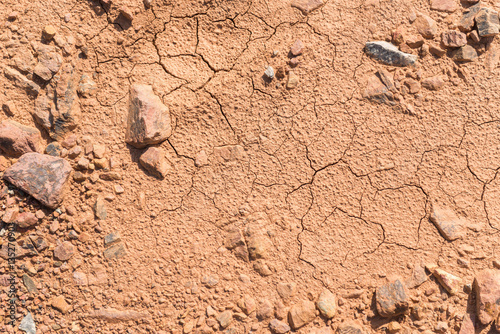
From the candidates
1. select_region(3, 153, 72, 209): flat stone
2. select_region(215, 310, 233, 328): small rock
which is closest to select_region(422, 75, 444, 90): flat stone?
select_region(215, 310, 233, 328): small rock

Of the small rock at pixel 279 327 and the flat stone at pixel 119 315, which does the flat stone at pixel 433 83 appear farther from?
the flat stone at pixel 119 315

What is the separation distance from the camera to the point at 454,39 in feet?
7.15

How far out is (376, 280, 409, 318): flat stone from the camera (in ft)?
6.45

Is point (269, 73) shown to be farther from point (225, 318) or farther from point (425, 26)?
point (225, 318)

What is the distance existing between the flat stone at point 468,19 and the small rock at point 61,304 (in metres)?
2.90

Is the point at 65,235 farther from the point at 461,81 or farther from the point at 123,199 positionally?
the point at 461,81

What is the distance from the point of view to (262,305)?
2014mm

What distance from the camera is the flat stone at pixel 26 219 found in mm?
2008

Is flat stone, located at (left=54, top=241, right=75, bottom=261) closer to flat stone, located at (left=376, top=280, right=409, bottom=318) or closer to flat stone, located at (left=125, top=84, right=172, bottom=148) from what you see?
flat stone, located at (left=125, top=84, right=172, bottom=148)

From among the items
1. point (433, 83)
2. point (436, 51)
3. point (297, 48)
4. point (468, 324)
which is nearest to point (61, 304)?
point (297, 48)

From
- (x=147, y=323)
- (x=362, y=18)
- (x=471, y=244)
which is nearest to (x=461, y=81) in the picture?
(x=362, y=18)

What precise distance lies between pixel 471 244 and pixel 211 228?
1.53 metres

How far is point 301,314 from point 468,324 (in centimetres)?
94

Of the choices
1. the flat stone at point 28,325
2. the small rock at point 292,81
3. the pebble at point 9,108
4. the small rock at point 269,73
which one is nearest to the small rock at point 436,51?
the small rock at point 292,81
